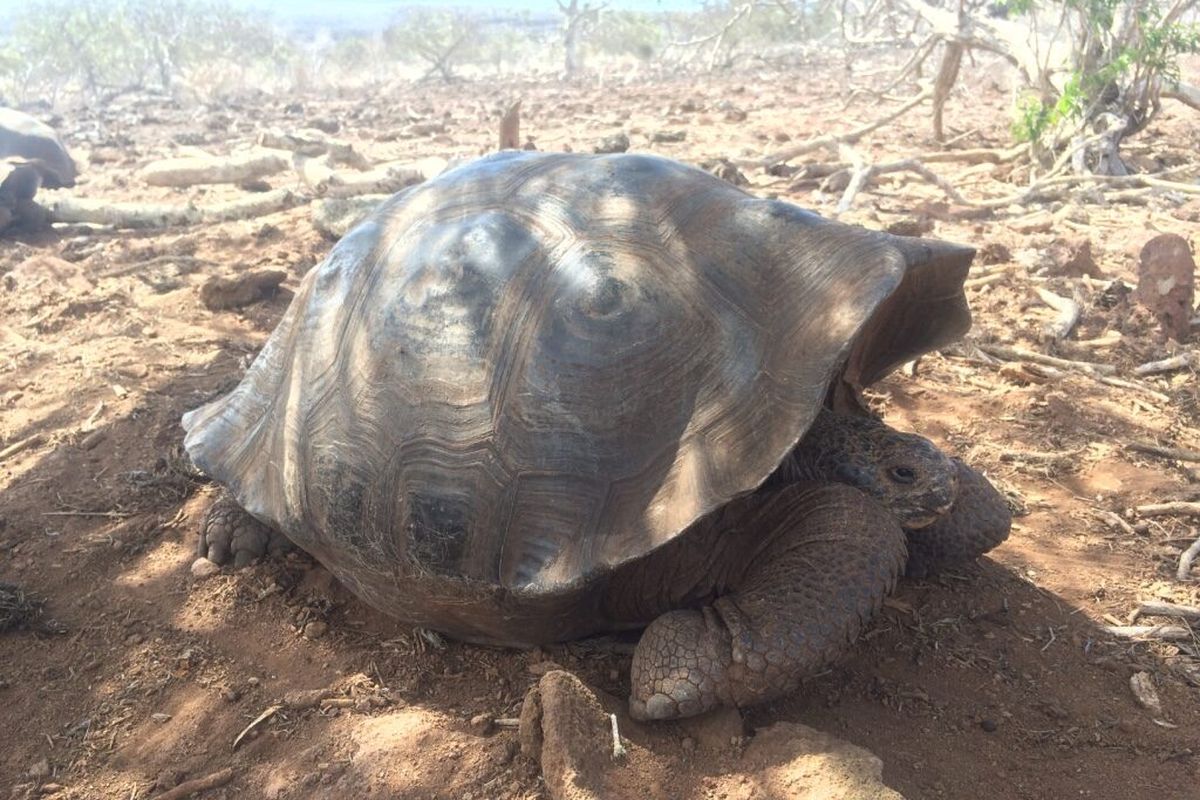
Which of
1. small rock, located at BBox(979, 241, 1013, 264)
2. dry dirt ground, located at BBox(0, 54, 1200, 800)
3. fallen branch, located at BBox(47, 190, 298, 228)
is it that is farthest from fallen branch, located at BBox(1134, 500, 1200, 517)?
fallen branch, located at BBox(47, 190, 298, 228)

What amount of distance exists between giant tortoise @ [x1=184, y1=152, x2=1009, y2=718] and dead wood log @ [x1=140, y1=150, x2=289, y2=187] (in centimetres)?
782

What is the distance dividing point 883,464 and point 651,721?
0.99 meters

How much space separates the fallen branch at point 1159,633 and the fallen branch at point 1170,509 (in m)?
0.69

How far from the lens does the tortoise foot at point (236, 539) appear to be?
3.26m

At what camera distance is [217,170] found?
31.7 ft

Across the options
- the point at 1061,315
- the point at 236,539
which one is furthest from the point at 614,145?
the point at 236,539

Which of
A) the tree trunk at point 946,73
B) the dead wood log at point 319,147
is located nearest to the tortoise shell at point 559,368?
the tree trunk at point 946,73

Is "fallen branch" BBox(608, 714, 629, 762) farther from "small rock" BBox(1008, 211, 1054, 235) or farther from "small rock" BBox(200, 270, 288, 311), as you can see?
"small rock" BBox(1008, 211, 1054, 235)

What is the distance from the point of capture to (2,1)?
75375mm

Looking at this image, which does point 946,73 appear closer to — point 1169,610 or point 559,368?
point 1169,610

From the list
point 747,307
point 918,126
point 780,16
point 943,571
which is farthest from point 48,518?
point 780,16

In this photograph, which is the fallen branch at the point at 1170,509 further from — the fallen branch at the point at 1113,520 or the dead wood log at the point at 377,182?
the dead wood log at the point at 377,182

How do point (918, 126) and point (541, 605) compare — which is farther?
point (918, 126)

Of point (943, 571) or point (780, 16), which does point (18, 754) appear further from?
point (780, 16)
